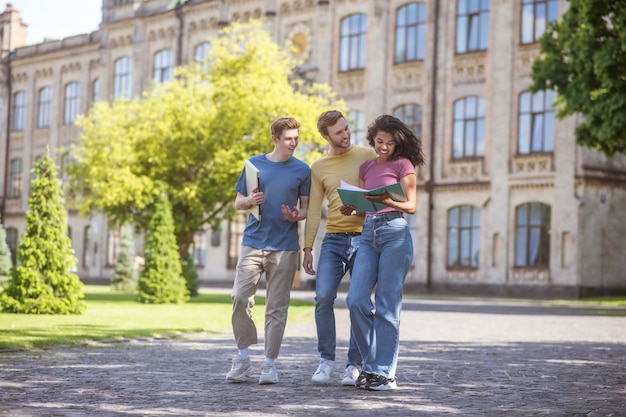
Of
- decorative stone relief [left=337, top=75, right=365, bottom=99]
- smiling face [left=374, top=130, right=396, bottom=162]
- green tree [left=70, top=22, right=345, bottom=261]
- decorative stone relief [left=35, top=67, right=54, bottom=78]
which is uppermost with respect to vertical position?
decorative stone relief [left=35, top=67, right=54, bottom=78]

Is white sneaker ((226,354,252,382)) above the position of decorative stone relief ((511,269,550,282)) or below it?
below

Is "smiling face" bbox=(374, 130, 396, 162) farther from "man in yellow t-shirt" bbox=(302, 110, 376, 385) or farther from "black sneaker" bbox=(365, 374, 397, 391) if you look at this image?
"black sneaker" bbox=(365, 374, 397, 391)

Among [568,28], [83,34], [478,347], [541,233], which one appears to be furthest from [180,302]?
[83,34]

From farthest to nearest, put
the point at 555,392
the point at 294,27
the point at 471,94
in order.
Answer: the point at 294,27 < the point at 471,94 < the point at 555,392

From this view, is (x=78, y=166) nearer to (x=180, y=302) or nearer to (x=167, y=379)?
(x=180, y=302)

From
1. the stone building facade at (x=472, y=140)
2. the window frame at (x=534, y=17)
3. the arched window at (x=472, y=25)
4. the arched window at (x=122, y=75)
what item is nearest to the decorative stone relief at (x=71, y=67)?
the arched window at (x=122, y=75)

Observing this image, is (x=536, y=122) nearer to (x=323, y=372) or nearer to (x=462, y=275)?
(x=462, y=275)

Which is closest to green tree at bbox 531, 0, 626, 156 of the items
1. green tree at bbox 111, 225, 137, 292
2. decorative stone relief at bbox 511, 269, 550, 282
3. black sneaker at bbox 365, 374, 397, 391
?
decorative stone relief at bbox 511, 269, 550, 282

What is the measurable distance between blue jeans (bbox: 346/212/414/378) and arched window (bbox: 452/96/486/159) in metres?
30.7

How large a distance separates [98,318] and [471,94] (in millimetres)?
23538

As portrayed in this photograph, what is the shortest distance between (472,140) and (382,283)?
31115mm

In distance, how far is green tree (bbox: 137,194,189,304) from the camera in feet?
83.4

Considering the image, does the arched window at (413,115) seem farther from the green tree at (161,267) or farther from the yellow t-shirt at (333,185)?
the yellow t-shirt at (333,185)

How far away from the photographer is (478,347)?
13.6 m
